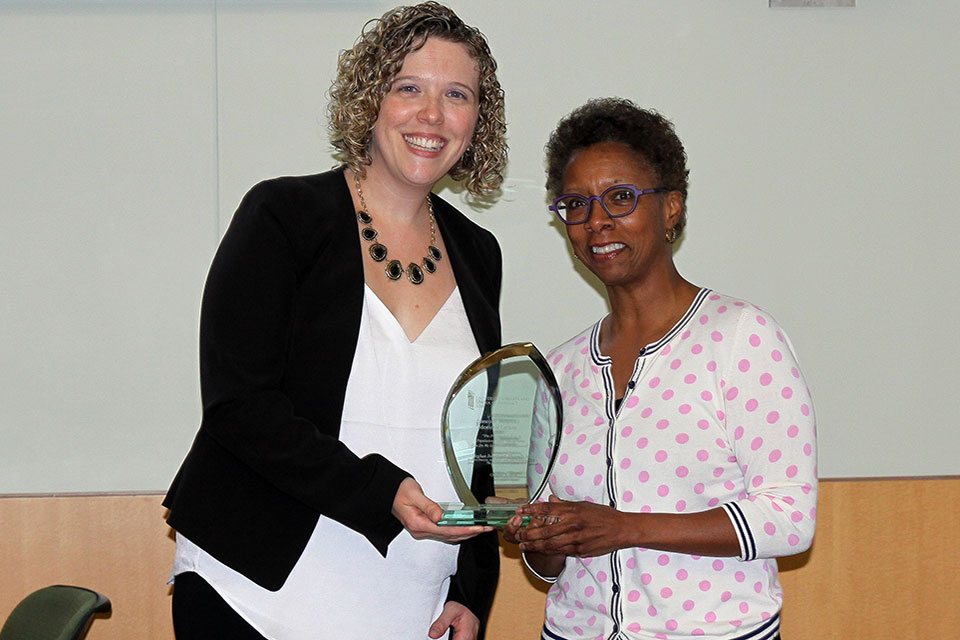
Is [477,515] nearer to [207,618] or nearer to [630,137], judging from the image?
[207,618]

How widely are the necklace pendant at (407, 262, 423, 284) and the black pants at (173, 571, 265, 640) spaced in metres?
0.67

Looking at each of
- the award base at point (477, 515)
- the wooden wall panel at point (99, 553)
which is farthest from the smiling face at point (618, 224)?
the wooden wall panel at point (99, 553)

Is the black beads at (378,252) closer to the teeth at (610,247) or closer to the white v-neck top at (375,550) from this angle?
the white v-neck top at (375,550)

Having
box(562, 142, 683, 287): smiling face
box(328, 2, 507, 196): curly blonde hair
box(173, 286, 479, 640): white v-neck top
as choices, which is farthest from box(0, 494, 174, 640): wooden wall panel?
box(562, 142, 683, 287): smiling face

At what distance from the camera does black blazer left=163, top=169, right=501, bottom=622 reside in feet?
5.59

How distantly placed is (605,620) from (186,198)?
76.5 inches

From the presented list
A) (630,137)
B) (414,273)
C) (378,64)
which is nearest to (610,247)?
(630,137)

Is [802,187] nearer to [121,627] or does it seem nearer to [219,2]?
[219,2]

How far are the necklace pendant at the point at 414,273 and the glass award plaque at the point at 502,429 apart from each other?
22cm

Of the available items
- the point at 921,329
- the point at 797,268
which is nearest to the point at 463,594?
the point at 797,268

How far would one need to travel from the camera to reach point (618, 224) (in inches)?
76.9

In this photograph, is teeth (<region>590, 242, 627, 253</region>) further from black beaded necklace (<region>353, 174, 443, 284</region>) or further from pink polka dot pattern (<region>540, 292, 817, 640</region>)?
black beaded necklace (<region>353, 174, 443, 284</region>)

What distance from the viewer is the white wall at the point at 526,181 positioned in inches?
121

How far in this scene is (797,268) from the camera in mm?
3227
